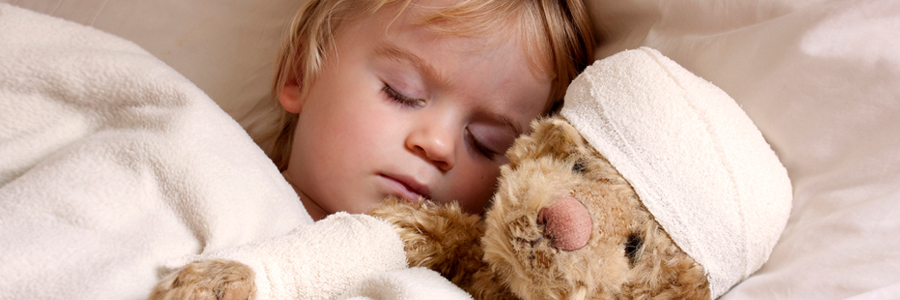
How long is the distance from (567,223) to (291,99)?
78 cm

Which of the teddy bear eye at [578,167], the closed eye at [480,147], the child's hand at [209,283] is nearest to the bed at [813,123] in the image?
the child's hand at [209,283]

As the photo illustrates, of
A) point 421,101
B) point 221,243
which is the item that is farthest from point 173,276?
point 421,101

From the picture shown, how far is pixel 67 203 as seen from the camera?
0.63 metres

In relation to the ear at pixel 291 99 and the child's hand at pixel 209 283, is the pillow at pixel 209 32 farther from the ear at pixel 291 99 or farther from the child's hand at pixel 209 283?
the child's hand at pixel 209 283

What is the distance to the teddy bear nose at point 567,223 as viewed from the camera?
0.52m

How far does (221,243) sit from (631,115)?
19.8 inches

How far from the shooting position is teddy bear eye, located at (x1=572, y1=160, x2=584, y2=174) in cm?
60

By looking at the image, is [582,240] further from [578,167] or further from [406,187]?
[406,187]

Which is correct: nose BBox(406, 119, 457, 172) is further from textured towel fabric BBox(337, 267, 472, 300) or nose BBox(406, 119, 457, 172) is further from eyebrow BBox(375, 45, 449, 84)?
textured towel fabric BBox(337, 267, 472, 300)

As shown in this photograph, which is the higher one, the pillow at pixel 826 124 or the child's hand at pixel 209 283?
the child's hand at pixel 209 283

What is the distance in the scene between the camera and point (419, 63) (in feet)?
3.04

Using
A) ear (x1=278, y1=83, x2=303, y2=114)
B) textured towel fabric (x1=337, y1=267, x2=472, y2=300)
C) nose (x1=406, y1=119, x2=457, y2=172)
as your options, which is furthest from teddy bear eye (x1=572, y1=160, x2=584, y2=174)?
ear (x1=278, y1=83, x2=303, y2=114)

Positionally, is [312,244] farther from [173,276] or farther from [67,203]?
[67,203]

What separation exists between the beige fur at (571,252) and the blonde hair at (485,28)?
14.7 inches
